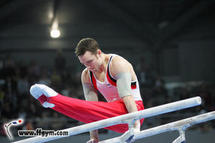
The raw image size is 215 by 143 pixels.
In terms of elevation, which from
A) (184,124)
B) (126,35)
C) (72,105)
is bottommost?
(184,124)

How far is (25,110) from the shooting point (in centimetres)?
629

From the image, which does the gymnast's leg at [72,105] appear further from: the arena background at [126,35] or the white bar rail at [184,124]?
the arena background at [126,35]

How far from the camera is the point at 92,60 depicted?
2.35 metres

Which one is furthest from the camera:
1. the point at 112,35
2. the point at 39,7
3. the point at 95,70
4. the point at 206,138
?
the point at 112,35

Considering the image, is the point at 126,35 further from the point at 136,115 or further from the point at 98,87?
the point at 136,115

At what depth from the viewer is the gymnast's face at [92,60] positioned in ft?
7.56

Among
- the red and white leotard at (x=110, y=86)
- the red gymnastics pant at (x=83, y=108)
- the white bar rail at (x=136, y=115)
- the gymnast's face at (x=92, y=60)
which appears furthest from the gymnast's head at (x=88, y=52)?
the white bar rail at (x=136, y=115)

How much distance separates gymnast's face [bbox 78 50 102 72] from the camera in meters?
2.30

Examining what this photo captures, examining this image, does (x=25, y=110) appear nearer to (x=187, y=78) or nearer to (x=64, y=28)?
(x=64, y=28)

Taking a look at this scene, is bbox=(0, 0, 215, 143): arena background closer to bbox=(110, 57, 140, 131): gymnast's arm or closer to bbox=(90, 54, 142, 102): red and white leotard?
bbox=(90, 54, 142, 102): red and white leotard

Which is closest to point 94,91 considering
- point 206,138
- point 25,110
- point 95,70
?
point 95,70

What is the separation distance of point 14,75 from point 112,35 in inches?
173

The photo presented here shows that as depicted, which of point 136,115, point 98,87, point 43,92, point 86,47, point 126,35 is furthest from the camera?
point 126,35

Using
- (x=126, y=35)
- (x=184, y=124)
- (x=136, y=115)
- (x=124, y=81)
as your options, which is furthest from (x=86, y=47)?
(x=126, y=35)
